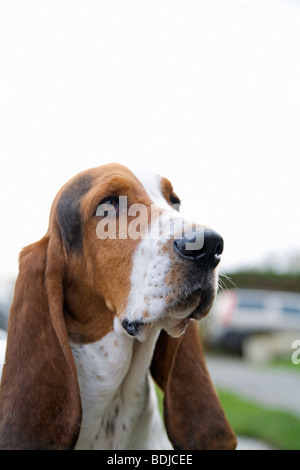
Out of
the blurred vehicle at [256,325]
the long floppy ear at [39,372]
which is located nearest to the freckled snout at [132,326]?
the long floppy ear at [39,372]

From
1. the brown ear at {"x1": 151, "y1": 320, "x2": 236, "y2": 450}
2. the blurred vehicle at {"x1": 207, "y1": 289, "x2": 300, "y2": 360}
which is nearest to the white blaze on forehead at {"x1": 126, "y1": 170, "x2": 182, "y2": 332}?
the brown ear at {"x1": 151, "y1": 320, "x2": 236, "y2": 450}

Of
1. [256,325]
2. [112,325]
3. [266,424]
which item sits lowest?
[256,325]

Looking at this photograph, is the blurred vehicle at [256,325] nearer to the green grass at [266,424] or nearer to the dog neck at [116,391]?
the green grass at [266,424]

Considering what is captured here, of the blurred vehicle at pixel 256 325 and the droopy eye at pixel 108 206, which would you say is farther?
the blurred vehicle at pixel 256 325

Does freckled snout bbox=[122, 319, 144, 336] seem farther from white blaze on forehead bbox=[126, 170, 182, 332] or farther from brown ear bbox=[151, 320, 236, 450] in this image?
brown ear bbox=[151, 320, 236, 450]

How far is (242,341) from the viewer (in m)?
15.7

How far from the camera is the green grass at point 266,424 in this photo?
501 cm

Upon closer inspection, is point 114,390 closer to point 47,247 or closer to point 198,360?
point 198,360

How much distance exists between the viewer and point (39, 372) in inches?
102

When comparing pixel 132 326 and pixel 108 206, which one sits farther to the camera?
pixel 108 206

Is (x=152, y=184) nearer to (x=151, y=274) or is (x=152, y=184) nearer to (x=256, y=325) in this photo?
(x=151, y=274)

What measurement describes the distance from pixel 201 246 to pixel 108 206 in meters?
0.67

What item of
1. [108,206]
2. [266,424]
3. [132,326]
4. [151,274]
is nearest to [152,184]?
[108,206]

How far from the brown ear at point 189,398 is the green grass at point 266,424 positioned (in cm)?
213
